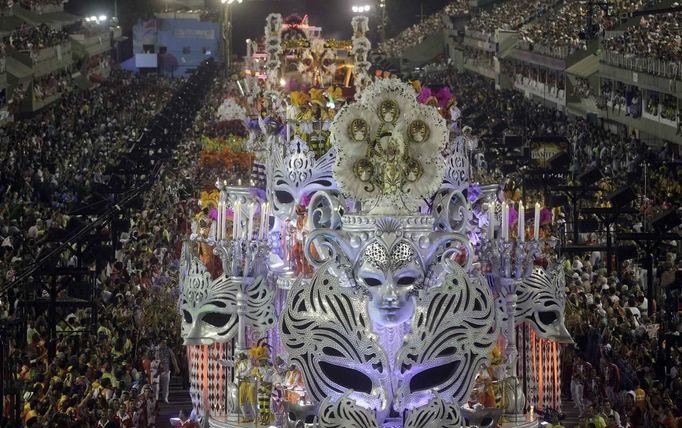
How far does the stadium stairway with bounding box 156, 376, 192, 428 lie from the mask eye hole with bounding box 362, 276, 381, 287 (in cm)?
547

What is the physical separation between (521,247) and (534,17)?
3143 inches

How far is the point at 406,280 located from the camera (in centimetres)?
1884

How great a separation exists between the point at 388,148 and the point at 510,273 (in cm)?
214

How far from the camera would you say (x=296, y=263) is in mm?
21750

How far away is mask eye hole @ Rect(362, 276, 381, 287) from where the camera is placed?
18.8 m

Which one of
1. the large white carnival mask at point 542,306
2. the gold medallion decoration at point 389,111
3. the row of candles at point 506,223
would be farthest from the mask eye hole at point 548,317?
the gold medallion decoration at point 389,111

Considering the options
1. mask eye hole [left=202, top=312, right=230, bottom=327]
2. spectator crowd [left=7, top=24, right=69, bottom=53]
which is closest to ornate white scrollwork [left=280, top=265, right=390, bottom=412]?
mask eye hole [left=202, top=312, right=230, bottom=327]

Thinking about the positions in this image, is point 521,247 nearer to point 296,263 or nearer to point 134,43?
point 296,263

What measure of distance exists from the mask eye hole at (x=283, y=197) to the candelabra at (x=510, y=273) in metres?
2.47

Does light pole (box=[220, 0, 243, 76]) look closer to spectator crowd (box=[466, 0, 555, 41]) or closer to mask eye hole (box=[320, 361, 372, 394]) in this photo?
spectator crowd (box=[466, 0, 555, 41])

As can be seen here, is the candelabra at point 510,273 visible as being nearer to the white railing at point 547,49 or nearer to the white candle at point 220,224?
the white candle at point 220,224

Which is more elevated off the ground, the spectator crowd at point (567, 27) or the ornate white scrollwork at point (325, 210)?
the spectator crowd at point (567, 27)

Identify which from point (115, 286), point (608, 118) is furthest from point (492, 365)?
point (608, 118)

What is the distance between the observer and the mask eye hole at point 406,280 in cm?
1881
